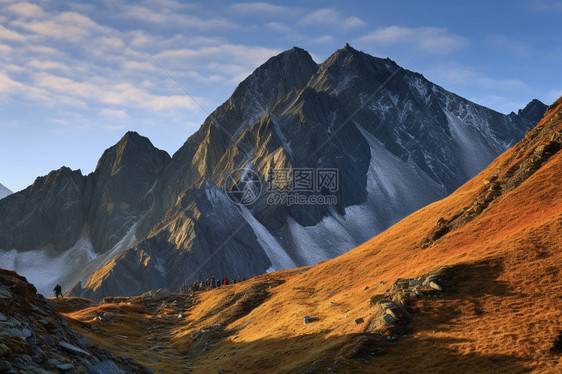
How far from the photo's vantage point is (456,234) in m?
45.0

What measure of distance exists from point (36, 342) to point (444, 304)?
24.8 metres

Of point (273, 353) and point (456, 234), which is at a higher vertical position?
point (456, 234)

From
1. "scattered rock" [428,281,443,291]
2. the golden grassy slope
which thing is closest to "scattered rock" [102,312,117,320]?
the golden grassy slope

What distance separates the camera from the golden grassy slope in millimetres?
25359

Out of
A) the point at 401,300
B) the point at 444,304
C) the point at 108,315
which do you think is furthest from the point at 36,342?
the point at 108,315

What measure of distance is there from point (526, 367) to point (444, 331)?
601 cm

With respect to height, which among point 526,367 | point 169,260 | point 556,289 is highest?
point 169,260

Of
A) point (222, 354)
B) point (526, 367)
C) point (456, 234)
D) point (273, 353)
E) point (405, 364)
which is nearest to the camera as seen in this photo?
point (526, 367)

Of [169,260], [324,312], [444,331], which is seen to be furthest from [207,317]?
[169,260]

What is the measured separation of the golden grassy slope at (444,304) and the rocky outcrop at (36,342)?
11.2m

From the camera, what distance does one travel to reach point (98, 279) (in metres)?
167

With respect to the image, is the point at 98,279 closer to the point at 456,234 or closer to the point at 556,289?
the point at 456,234

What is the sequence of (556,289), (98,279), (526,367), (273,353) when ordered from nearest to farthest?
(526,367)
(556,289)
(273,353)
(98,279)

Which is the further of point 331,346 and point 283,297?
point 283,297
